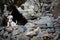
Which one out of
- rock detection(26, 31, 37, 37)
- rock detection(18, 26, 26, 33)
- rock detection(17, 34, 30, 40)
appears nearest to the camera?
rock detection(17, 34, 30, 40)

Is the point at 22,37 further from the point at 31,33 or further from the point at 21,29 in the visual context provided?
the point at 21,29

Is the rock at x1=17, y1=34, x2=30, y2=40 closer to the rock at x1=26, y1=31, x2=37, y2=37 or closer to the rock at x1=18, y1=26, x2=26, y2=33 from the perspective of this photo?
the rock at x1=26, y1=31, x2=37, y2=37

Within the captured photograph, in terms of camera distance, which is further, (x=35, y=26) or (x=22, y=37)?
(x=35, y=26)

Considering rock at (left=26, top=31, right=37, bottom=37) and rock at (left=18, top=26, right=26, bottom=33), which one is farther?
rock at (left=18, top=26, right=26, bottom=33)

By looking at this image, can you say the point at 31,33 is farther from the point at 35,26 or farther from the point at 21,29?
the point at 35,26

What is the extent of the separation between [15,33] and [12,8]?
1.18 m

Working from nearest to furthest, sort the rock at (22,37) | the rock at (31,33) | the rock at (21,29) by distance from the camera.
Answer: the rock at (22,37), the rock at (31,33), the rock at (21,29)

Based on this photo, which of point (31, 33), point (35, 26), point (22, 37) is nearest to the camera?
point (22, 37)

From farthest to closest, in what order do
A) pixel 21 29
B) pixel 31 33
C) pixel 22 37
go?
pixel 21 29 < pixel 31 33 < pixel 22 37

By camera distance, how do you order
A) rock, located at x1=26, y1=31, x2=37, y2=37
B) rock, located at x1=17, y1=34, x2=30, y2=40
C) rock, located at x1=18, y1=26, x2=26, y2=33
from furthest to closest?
1. rock, located at x1=18, y1=26, x2=26, y2=33
2. rock, located at x1=26, y1=31, x2=37, y2=37
3. rock, located at x1=17, y1=34, x2=30, y2=40

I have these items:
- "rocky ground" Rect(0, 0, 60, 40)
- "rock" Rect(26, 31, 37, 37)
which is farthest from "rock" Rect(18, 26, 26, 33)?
"rock" Rect(26, 31, 37, 37)

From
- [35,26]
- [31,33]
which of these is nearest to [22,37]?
[31,33]

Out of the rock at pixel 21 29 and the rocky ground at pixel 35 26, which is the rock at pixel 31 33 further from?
the rock at pixel 21 29

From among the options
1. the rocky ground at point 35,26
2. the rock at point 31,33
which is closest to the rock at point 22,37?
the rocky ground at point 35,26
